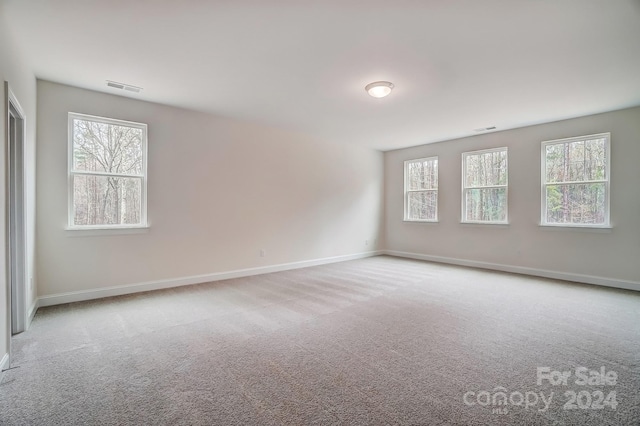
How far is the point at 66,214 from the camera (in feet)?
12.5

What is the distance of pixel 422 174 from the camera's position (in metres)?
7.34

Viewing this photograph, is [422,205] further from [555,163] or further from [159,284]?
[159,284]

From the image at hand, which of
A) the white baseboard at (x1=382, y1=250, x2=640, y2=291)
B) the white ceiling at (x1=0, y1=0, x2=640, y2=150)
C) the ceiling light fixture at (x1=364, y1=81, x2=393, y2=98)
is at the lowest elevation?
the white baseboard at (x1=382, y1=250, x2=640, y2=291)

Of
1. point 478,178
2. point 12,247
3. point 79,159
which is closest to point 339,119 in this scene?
point 478,178

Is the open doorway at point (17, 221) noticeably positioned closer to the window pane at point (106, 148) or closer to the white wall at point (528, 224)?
the window pane at point (106, 148)

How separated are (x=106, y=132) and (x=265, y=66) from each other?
2474 mm

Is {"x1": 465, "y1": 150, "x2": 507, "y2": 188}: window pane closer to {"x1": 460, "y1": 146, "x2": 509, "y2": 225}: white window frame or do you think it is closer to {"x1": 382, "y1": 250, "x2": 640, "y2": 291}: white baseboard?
{"x1": 460, "y1": 146, "x2": 509, "y2": 225}: white window frame

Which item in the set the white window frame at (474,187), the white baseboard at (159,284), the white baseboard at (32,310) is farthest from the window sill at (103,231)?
the white window frame at (474,187)

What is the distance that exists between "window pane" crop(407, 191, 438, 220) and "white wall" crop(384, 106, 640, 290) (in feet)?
0.62

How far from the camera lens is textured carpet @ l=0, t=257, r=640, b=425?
1.82m

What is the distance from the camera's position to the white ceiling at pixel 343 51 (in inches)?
93.8

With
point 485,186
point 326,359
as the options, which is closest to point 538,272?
point 485,186

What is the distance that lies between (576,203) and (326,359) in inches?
203

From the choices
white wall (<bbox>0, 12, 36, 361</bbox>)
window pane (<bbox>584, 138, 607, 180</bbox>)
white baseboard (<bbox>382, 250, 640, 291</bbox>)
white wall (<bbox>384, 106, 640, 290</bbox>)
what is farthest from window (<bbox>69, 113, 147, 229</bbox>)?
window pane (<bbox>584, 138, 607, 180</bbox>)
